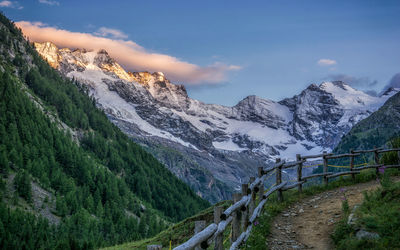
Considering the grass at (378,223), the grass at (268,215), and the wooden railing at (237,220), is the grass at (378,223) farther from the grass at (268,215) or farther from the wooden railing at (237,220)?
the wooden railing at (237,220)

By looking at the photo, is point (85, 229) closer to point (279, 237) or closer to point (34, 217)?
point (34, 217)

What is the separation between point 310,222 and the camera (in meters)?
16.6

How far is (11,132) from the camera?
129 metres

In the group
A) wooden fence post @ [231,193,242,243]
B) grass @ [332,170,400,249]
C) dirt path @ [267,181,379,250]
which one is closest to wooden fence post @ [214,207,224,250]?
wooden fence post @ [231,193,242,243]

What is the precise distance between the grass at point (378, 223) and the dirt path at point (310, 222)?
823 mm

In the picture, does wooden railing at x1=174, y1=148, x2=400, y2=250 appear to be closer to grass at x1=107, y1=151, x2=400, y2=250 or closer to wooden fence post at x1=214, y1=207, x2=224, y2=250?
wooden fence post at x1=214, y1=207, x2=224, y2=250

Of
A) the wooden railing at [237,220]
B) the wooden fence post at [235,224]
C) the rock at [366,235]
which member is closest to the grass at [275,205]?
the wooden railing at [237,220]

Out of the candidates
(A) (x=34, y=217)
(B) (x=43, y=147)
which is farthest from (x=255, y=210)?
(B) (x=43, y=147)

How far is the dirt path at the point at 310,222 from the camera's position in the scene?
46.1 ft

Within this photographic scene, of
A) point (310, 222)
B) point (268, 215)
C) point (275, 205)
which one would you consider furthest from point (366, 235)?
point (275, 205)

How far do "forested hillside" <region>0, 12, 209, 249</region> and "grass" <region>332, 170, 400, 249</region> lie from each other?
4830 cm

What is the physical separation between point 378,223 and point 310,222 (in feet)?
15.4

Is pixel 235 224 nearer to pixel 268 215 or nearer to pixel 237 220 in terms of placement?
pixel 237 220

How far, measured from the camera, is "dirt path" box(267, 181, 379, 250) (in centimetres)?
1406
